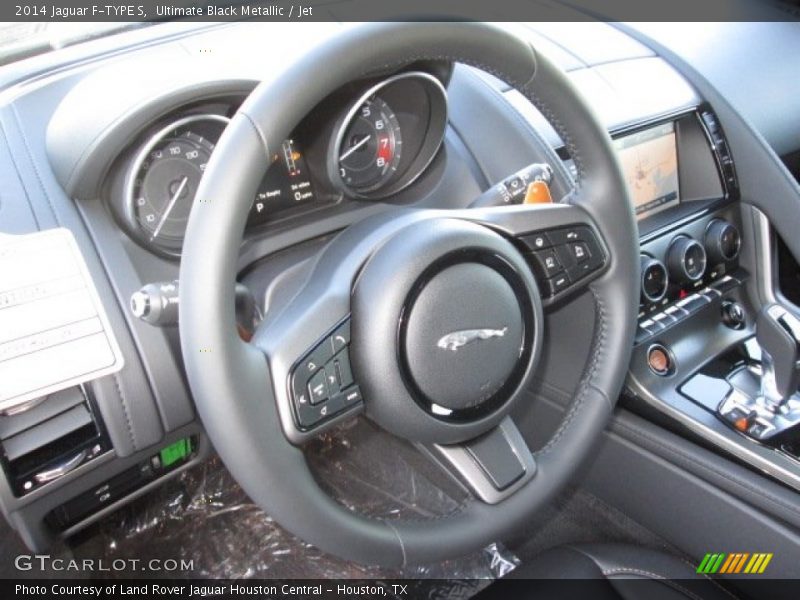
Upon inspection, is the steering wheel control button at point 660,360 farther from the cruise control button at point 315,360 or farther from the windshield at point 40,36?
the windshield at point 40,36

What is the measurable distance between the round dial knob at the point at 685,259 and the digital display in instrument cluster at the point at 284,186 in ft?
2.76

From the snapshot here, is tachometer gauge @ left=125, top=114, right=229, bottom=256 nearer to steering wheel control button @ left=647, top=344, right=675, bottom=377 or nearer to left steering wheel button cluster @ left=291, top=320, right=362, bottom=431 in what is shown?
left steering wheel button cluster @ left=291, top=320, right=362, bottom=431

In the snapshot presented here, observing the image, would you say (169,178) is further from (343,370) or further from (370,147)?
(343,370)

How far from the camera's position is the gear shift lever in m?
1.53

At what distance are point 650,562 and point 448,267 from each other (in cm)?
67

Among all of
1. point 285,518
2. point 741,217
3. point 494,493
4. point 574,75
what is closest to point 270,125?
point 285,518

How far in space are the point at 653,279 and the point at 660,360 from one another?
0.17 m

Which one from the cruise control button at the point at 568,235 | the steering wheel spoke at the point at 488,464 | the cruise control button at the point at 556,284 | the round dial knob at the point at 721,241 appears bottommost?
the round dial knob at the point at 721,241

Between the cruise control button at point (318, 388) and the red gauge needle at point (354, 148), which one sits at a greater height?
the red gauge needle at point (354, 148)

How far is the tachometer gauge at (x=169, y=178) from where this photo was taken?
109cm

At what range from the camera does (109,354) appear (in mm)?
1069

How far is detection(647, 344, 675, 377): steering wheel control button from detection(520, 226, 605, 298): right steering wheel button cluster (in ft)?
1.87

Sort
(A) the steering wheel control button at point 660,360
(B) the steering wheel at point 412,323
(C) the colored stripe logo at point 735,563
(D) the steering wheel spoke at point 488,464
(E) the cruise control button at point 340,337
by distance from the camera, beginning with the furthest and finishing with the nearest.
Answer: (A) the steering wheel control button at point 660,360 → (C) the colored stripe logo at point 735,563 → (D) the steering wheel spoke at point 488,464 → (E) the cruise control button at point 340,337 → (B) the steering wheel at point 412,323
